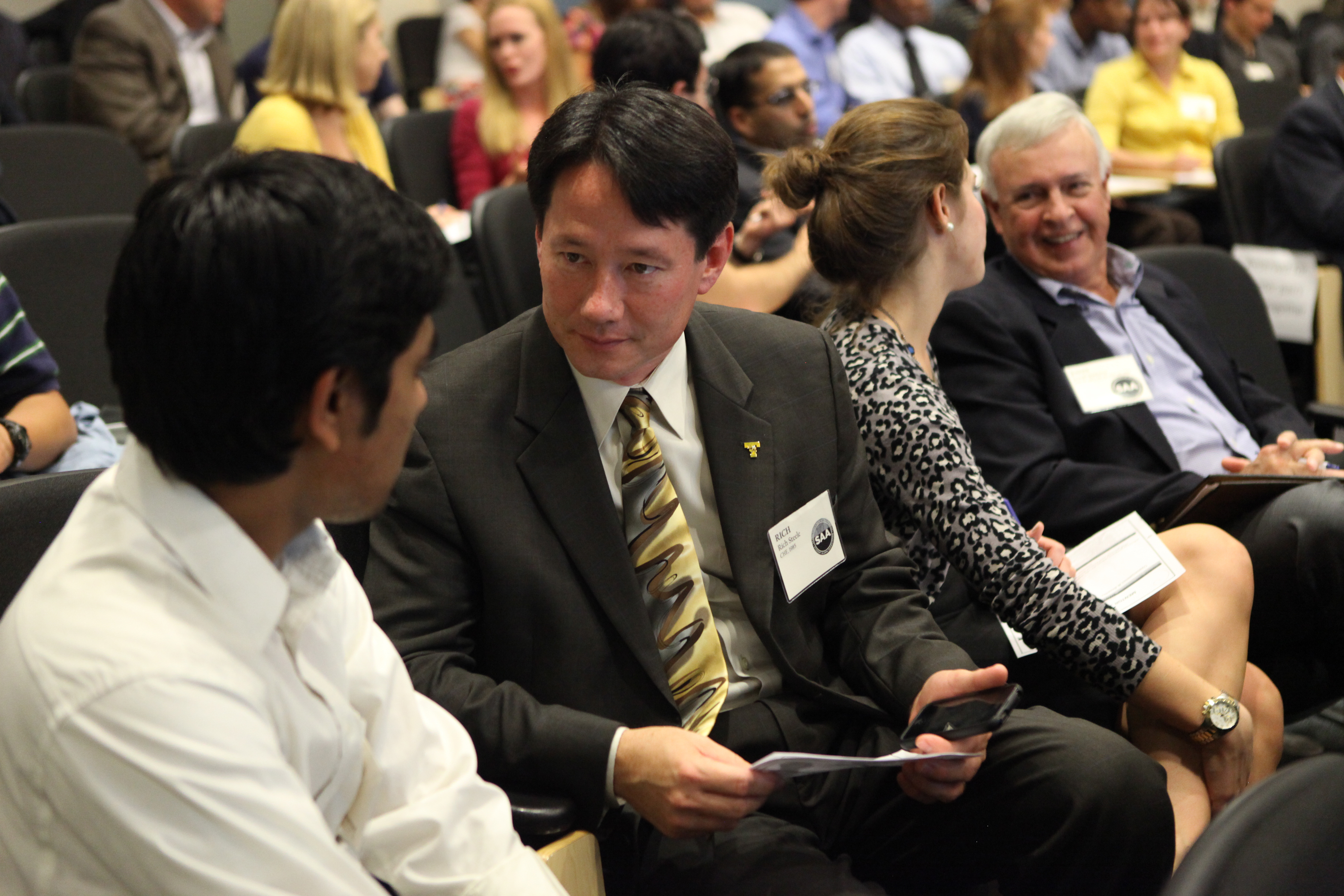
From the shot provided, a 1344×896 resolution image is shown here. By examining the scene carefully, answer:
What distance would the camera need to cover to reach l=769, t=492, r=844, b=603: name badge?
59.2 inches

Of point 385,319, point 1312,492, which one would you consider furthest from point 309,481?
point 1312,492

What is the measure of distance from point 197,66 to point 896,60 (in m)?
3.23

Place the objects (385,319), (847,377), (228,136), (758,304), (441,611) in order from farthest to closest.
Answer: (228,136) < (758,304) < (847,377) < (441,611) < (385,319)

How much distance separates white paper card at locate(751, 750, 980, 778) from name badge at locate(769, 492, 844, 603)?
0.31 m

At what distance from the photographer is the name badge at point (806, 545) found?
150 centimetres

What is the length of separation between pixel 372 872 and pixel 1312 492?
5.50 feet

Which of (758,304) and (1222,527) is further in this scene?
(758,304)

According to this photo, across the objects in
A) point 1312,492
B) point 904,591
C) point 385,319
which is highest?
point 385,319

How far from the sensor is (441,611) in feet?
4.57

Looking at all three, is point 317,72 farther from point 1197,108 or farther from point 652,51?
point 1197,108

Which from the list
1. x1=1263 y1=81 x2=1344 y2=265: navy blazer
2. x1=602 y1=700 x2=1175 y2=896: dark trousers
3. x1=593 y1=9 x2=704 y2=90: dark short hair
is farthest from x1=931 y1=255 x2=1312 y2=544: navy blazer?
x1=1263 y1=81 x2=1344 y2=265: navy blazer

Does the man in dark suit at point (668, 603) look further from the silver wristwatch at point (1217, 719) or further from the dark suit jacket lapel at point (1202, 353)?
the dark suit jacket lapel at point (1202, 353)

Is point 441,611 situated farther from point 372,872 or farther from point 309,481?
point 309,481

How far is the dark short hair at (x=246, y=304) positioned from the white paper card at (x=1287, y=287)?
293cm
